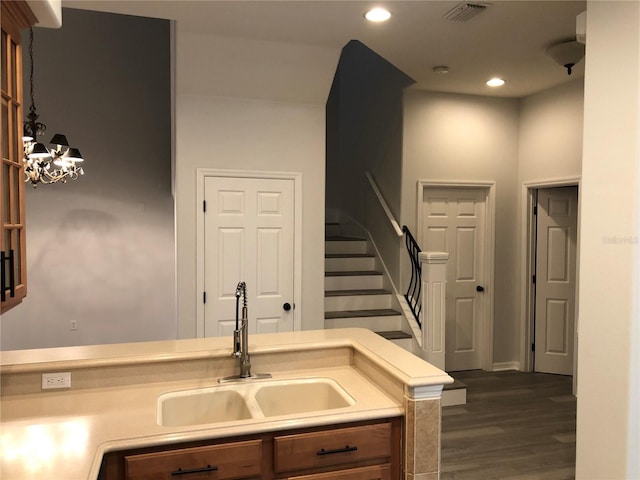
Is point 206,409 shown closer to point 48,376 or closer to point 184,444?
point 184,444

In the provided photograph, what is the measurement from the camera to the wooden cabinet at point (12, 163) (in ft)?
5.08

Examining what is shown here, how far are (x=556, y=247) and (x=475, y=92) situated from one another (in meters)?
1.92

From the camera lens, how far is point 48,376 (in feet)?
7.13

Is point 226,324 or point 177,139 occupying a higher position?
point 177,139

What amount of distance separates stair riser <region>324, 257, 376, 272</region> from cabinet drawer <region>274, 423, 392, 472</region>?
3679 mm

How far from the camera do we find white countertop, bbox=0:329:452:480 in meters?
1.67

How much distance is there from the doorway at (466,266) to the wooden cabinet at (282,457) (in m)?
3.68

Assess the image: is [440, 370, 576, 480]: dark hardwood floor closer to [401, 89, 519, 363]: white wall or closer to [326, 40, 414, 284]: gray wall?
[401, 89, 519, 363]: white wall

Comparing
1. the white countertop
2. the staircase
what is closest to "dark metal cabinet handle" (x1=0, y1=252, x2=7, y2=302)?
the white countertop

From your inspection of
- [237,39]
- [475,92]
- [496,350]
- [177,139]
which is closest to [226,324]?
[177,139]

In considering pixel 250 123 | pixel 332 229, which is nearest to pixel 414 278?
pixel 332 229

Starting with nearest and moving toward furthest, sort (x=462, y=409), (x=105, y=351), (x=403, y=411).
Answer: (x=403, y=411) → (x=105, y=351) → (x=462, y=409)

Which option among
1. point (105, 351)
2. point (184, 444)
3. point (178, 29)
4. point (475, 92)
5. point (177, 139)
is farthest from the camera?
point (475, 92)

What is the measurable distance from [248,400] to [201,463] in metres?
0.44
